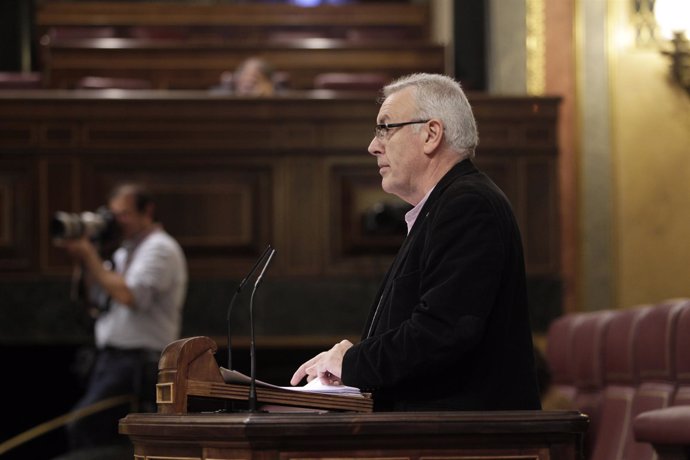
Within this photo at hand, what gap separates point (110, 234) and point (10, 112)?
1.48 meters

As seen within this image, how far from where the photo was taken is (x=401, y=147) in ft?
→ 8.41

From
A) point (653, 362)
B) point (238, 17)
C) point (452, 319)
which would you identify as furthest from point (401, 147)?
point (238, 17)

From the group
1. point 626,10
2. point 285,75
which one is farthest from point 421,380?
point 285,75

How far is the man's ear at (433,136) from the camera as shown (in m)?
2.54

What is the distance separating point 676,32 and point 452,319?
18.2ft

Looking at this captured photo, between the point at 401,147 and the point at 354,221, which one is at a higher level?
the point at 401,147

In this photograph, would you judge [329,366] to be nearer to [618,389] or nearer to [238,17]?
[618,389]

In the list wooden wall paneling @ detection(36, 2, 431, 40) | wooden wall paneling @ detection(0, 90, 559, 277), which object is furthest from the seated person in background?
wooden wall paneling @ detection(36, 2, 431, 40)

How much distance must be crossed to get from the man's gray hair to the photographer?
9.59ft

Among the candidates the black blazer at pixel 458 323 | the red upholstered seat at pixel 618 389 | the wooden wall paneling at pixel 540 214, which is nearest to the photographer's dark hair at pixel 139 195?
the wooden wall paneling at pixel 540 214

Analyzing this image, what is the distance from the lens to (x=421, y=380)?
2336 millimetres

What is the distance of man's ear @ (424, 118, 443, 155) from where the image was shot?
2.54 metres

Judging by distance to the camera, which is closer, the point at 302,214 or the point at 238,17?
the point at 302,214

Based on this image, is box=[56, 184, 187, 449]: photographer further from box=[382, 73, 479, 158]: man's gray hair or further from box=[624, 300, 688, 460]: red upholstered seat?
box=[382, 73, 479, 158]: man's gray hair
